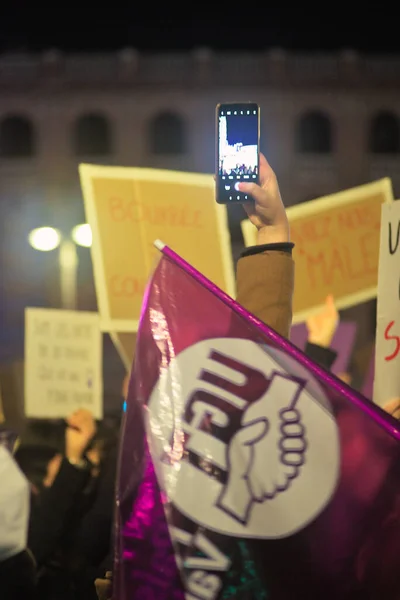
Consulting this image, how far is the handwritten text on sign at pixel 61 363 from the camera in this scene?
238 inches

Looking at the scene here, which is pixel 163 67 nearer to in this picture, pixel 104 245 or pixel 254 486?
pixel 104 245

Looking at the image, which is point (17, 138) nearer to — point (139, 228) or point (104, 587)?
point (139, 228)

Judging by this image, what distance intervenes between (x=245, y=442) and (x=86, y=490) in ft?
7.90

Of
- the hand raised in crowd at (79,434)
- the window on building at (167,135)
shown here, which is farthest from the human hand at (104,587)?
the window on building at (167,135)

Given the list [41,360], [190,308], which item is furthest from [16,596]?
[41,360]

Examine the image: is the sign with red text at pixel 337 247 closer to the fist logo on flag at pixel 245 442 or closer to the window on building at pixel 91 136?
the fist logo on flag at pixel 245 442

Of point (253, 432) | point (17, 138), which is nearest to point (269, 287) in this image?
→ point (253, 432)

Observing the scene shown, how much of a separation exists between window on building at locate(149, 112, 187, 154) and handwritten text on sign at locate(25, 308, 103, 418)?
64.2 ft

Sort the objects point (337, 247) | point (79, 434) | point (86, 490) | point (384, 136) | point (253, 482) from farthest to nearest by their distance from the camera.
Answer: point (384, 136) < point (337, 247) < point (79, 434) < point (86, 490) < point (253, 482)

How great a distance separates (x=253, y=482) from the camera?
1.70 m

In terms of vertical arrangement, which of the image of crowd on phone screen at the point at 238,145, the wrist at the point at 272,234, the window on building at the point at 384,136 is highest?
the window on building at the point at 384,136

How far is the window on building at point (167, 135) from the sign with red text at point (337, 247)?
2072cm

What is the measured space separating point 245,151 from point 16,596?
151 centimetres

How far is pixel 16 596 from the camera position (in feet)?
9.47
